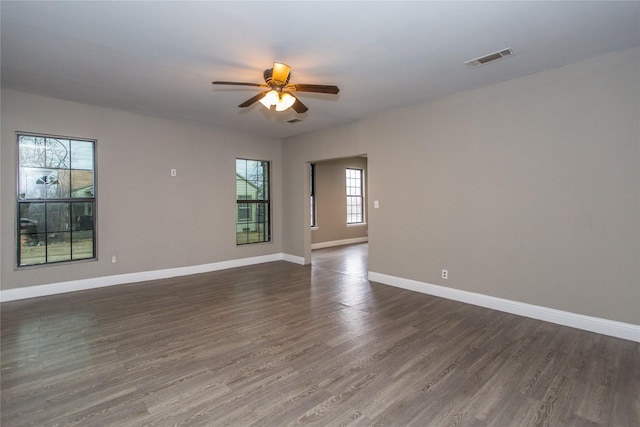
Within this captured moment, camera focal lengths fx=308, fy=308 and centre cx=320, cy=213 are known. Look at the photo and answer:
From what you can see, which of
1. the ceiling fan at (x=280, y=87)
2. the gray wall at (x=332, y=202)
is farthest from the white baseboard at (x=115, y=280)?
the ceiling fan at (x=280, y=87)

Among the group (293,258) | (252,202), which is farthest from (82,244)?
(293,258)

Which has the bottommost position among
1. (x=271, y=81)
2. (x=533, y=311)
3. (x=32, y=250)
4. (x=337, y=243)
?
(x=533, y=311)

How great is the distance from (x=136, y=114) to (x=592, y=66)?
6.06m

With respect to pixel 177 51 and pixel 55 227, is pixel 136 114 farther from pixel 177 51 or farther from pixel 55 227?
pixel 177 51

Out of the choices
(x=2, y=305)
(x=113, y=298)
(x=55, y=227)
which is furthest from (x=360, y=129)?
(x=2, y=305)

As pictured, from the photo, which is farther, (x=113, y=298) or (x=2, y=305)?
(x=113, y=298)

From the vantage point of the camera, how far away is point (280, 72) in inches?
116

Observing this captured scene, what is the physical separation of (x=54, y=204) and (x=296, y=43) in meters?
4.23

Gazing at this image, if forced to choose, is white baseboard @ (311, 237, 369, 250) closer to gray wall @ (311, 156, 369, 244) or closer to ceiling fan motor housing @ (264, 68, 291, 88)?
gray wall @ (311, 156, 369, 244)

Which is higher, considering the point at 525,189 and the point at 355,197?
the point at 355,197

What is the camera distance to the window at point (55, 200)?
4.23 m

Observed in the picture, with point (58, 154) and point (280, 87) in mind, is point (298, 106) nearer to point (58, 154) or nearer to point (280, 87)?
point (280, 87)

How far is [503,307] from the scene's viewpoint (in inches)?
146

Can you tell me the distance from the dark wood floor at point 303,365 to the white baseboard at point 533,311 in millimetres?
139
